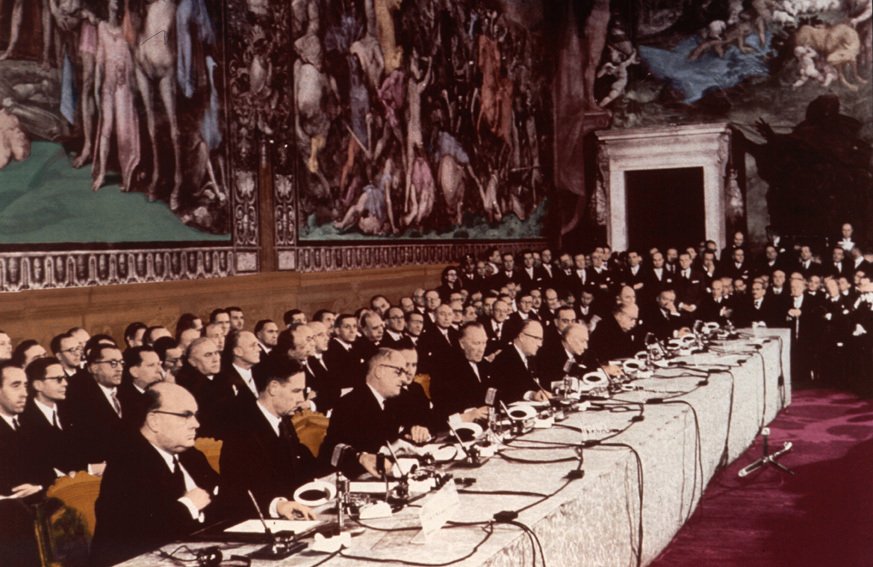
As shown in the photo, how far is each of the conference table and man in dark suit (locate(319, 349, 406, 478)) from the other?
58cm

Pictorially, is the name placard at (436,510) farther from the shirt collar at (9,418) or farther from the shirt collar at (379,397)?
the shirt collar at (9,418)

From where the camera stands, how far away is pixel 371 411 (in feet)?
14.6

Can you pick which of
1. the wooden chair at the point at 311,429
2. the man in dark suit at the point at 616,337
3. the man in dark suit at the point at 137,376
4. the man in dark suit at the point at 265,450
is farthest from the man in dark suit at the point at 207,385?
the man in dark suit at the point at 616,337

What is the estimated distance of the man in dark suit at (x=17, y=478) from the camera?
3.57 metres

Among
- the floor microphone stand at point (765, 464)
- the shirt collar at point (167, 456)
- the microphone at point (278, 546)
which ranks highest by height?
the shirt collar at point (167, 456)

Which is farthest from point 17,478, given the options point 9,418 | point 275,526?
point 275,526

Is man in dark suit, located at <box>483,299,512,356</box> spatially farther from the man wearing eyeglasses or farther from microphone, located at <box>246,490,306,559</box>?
microphone, located at <box>246,490,306,559</box>

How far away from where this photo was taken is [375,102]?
985cm

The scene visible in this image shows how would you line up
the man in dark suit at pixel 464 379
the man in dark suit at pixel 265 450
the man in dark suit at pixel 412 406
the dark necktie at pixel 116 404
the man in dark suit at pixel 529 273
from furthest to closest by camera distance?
the man in dark suit at pixel 529 273
the man in dark suit at pixel 464 379
the man in dark suit at pixel 412 406
the dark necktie at pixel 116 404
the man in dark suit at pixel 265 450

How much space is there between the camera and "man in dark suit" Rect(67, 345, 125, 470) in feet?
14.3

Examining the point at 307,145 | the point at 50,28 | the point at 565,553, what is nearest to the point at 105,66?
the point at 50,28

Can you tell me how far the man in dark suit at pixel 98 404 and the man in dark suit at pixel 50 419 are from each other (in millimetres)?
52

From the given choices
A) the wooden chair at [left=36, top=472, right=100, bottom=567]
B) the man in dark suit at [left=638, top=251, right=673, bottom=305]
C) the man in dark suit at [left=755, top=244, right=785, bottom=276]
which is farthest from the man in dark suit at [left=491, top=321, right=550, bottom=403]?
the man in dark suit at [left=755, top=244, right=785, bottom=276]

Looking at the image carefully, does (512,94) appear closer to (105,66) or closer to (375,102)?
(375,102)
